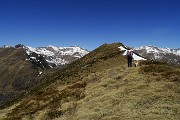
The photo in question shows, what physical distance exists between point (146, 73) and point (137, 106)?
49.4ft

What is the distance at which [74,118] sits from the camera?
4034cm

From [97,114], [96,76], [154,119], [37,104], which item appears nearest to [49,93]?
[37,104]

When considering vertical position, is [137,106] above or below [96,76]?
below

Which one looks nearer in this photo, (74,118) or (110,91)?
(74,118)

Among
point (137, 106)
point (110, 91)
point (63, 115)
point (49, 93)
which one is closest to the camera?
point (137, 106)

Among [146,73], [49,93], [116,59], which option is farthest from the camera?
[116,59]

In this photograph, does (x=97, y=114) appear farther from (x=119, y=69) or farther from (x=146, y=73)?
(x=119, y=69)

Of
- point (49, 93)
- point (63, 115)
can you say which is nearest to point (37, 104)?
point (49, 93)

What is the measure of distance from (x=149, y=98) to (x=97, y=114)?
738cm

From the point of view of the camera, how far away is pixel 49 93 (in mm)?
59844

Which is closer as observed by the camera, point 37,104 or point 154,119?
point 154,119

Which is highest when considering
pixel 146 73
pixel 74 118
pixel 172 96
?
pixel 146 73

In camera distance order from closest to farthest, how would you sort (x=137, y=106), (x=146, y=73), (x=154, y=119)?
(x=154, y=119) < (x=137, y=106) < (x=146, y=73)

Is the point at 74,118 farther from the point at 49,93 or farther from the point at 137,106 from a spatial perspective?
the point at 49,93
